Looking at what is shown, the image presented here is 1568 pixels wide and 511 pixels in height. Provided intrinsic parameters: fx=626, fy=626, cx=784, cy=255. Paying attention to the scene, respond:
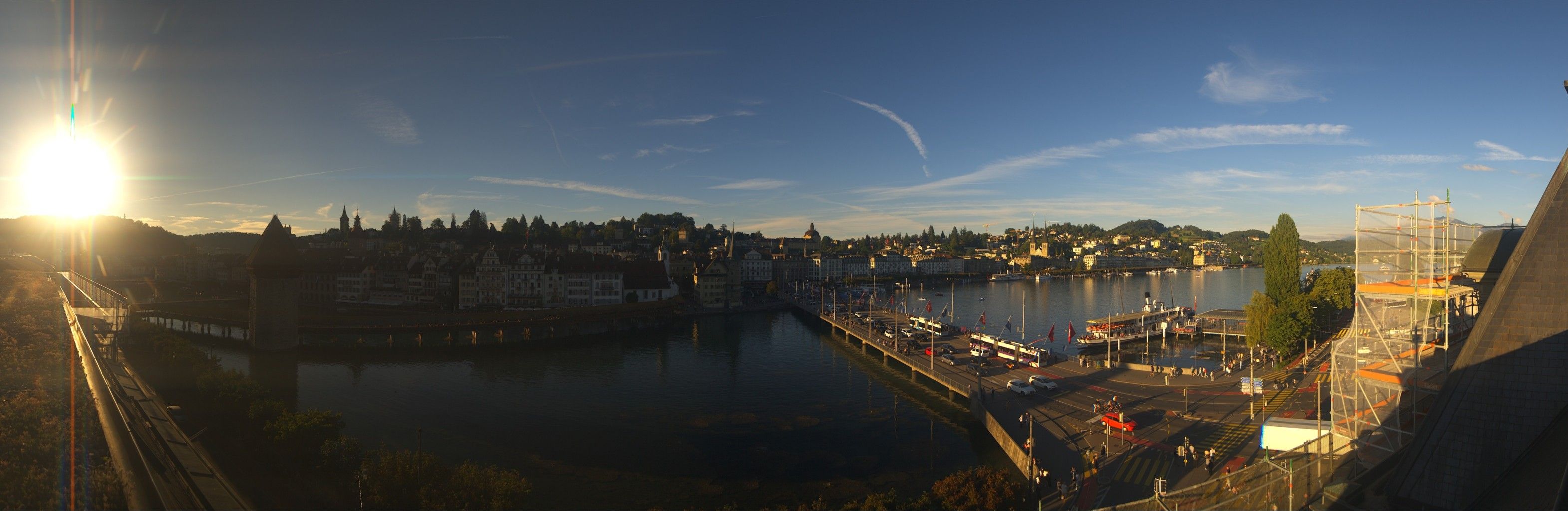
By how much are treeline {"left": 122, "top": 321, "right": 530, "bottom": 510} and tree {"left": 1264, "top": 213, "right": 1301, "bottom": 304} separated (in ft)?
125

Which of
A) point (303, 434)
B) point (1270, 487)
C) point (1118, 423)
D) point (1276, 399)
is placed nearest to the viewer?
point (1270, 487)

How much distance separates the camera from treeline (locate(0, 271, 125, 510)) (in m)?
9.33

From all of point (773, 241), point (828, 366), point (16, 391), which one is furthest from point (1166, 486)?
point (773, 241)

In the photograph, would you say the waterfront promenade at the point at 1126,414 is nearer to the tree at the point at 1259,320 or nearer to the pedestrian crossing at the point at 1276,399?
the pedestrian crossing at the point at 1276,399

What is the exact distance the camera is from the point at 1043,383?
74.6ft

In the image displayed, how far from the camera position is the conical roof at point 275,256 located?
3397 cm

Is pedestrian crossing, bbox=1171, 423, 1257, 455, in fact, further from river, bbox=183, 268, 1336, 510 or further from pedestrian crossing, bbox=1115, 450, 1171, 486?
river, bbox=183, 268, 1336, 510

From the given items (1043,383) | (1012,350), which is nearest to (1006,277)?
(1012,350)

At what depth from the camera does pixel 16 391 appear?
13922 millimetres

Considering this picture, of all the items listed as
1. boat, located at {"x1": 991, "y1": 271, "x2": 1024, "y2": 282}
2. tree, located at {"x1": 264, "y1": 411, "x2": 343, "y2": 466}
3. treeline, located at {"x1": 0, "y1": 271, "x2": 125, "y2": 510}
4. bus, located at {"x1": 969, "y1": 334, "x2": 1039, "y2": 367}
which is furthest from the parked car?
boat, located at {"x1": 991, "y1": 271, "x2": 1024, "y2": 282}

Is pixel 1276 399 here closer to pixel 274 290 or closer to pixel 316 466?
pixel 316 466

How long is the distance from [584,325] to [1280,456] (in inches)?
1659

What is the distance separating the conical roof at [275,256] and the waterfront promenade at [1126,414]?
112ft

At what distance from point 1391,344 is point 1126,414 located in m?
6.42
